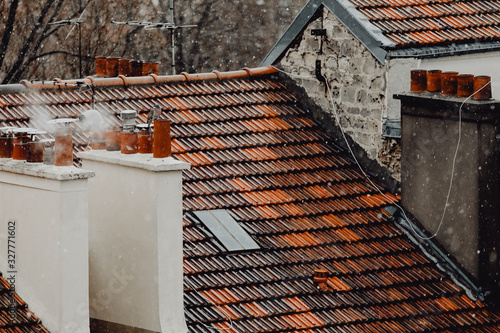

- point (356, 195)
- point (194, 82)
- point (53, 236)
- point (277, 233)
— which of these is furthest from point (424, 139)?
point (53, 236)

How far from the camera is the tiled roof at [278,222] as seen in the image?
424 inches

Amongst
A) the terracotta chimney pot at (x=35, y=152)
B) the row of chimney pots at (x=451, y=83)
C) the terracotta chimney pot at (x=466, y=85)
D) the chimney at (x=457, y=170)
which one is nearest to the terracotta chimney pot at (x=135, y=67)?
the chimney at (x=457, y=170)

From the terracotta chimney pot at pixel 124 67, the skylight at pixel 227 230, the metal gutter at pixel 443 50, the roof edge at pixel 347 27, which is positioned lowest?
the skylight at pixel 227 230

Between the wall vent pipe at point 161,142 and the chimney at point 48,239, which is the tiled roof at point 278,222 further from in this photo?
the wall vent pipe at point 161,142

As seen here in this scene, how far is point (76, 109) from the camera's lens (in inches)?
481

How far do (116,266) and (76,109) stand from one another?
315 cm

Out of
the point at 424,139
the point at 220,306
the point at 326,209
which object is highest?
the point at 424,139

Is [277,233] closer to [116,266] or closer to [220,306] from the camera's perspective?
[220,306]

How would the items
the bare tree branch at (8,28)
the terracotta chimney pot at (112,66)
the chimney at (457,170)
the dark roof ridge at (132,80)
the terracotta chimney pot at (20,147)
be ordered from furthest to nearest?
the bare tree branch at (8,28), the terracotta chimney pot at (112,66), the dark roof ridge at (132,80), the chimney at (457,170), the terracotta chimney pot at (20,147)

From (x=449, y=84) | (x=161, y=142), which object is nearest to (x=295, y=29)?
(x=449, y=84)

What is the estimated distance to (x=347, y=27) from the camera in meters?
13.1

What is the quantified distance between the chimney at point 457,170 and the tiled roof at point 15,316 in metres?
4.91

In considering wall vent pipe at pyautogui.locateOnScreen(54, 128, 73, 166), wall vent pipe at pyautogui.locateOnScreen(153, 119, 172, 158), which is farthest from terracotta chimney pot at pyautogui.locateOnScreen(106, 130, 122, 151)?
wall vent pipe at pyautogui.locateOnScreen(54, 128, 73, 166)

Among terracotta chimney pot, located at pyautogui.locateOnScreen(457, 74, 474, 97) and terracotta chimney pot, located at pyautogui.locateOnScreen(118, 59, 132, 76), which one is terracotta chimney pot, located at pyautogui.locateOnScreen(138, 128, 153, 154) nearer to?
terracotta chimney pot, located at pyautogui.locateOnScreen(457, 74, 474, 97)
